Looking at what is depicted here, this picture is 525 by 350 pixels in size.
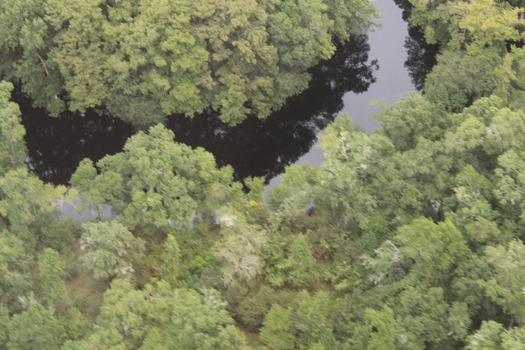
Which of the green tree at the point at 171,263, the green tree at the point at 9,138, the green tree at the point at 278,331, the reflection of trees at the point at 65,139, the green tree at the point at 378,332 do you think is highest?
the reflection of trees at the point at 65,139

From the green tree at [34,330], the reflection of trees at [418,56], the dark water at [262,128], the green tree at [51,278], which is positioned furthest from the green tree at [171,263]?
the reflection of trees at [418,56]

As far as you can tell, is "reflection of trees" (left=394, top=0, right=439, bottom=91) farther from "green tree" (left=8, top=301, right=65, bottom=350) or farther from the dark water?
"green tree" (left=8, top=301, right=65, bottom=350)

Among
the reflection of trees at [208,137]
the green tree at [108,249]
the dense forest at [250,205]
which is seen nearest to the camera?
the dense forest at [250,205]

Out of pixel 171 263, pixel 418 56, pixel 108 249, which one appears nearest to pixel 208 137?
pixel 171 263

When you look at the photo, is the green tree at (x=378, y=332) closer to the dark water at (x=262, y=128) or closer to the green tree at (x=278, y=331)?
the green tree at (x=278, y=331)

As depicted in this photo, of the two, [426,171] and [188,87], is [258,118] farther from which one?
[426,171]

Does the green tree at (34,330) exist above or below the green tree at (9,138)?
below

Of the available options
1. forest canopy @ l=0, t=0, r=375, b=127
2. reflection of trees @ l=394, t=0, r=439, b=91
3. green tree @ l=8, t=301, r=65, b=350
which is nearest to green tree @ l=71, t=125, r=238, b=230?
green tree @ l=8, t=301, r=65, b=350
